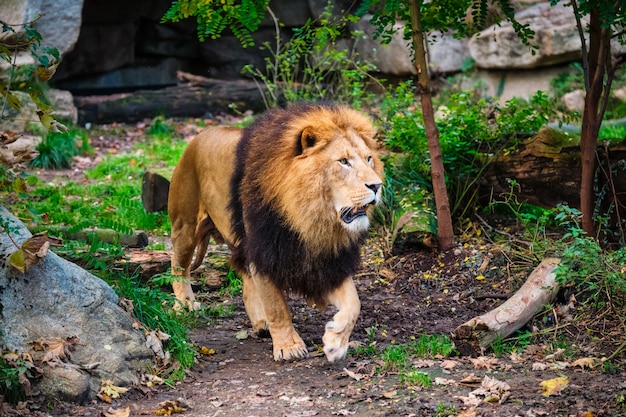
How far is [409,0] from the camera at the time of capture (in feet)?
20.9

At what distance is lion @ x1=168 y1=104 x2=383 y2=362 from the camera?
470 centimetres

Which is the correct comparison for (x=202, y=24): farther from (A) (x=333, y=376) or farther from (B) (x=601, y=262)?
(B) (x=601, y=262)

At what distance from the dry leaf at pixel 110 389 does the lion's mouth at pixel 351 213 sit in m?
1.48

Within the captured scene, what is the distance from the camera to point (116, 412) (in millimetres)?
4145

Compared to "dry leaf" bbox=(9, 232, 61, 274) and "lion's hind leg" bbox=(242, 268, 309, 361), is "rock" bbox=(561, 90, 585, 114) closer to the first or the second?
"lion's hind leg" bbox=(242, 268, 309, 361)

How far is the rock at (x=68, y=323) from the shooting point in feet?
13.9

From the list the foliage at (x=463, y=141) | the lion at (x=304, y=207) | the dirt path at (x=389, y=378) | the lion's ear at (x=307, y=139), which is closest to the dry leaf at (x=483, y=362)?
the dirt path at (x=389, y=378)

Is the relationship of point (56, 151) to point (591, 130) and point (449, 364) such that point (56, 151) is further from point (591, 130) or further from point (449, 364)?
point (449, 364)

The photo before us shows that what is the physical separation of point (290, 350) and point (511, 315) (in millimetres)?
1348

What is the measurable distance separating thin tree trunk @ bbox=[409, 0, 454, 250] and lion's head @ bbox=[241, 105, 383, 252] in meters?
1.66

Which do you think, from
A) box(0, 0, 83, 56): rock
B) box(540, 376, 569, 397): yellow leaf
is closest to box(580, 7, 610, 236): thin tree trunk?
box(540, 376, 569, 397): yellow leaf

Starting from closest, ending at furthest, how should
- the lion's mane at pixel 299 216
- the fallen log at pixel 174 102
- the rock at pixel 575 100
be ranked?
the lion's mane at pixel 299 216, the rock at pixel 575 100, the fallen log at pixel 174 102

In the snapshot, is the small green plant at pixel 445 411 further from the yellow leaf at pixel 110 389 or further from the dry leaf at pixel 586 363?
the yellow leaf at pixel 110 389

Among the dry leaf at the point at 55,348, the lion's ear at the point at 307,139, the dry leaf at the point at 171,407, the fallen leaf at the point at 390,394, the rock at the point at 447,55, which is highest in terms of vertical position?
the rock at the point at 447,55
